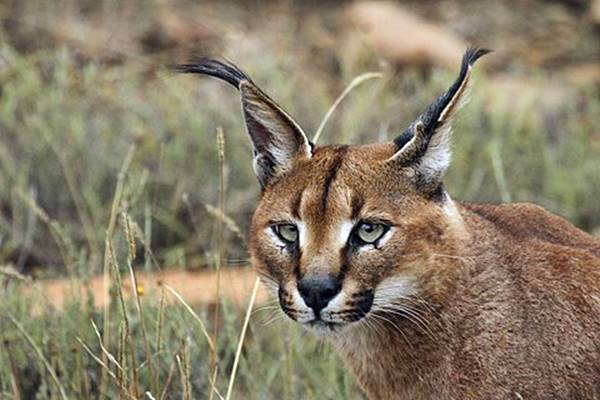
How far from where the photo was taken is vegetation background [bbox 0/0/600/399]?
5777mm

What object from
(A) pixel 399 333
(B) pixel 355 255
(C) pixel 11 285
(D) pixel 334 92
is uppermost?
(B) pixel 355 255

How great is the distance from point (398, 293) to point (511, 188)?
4.39m

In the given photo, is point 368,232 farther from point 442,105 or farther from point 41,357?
point 41,357

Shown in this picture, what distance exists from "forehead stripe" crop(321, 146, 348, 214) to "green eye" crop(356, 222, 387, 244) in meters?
0.13

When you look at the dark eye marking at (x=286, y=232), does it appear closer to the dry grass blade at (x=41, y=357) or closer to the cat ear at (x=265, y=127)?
the cat ear at (x=265, y=127)

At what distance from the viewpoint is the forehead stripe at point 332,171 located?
448cm

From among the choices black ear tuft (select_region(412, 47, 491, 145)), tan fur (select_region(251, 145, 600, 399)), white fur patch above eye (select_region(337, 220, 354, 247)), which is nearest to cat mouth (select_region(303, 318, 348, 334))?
tan fur (select_region(251, 145, 600, 399))

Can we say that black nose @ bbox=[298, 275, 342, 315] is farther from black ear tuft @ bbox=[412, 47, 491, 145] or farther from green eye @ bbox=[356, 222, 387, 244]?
black ear tuft @ bbox=[412, 47, 491, 145]

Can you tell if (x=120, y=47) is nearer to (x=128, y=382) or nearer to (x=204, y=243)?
(x=204, y=243)

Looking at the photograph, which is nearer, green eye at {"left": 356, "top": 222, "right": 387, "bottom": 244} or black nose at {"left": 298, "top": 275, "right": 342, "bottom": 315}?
black nose at {"left": 298, "top": 275, "right": 342, "bottom": 315}

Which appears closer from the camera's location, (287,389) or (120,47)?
(287,389)

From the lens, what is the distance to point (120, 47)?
12695mm

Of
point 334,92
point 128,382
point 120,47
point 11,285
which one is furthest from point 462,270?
point 120,47

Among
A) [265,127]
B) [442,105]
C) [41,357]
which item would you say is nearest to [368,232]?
[442,105]
